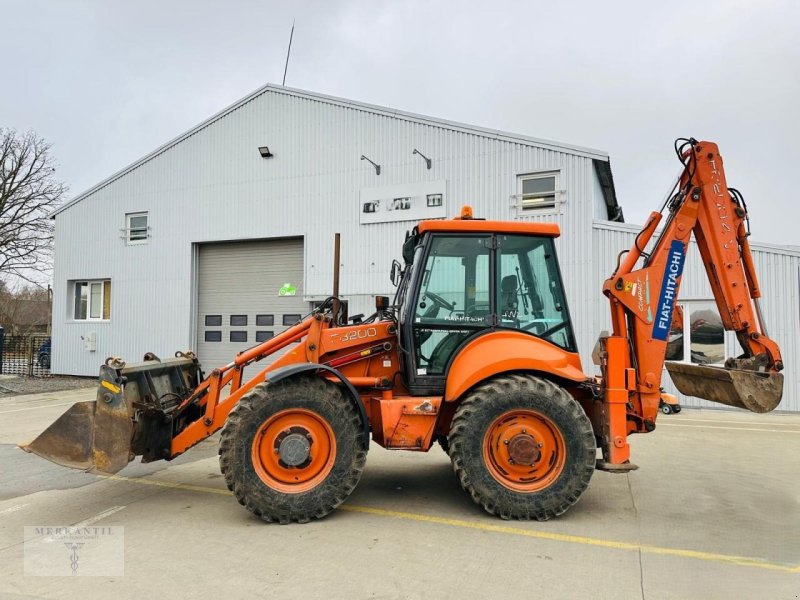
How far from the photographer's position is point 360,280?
1398 cm

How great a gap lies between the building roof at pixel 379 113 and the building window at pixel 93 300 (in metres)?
2.73

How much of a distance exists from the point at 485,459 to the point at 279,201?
11793 millimetres

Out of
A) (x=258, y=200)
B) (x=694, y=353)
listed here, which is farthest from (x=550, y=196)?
(x=258, y=200)

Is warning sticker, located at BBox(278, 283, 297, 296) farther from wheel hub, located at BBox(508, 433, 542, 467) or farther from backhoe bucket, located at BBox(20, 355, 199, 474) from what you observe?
wheel hub, located at BBox(508, 433, 542, 467)

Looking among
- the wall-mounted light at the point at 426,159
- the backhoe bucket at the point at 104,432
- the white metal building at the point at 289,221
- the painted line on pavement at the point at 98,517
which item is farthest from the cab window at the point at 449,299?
the wall-mounted light at the point at 426,159

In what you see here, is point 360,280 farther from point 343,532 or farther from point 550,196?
point 343,532

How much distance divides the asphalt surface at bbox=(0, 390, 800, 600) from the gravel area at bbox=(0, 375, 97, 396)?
8.74 metres

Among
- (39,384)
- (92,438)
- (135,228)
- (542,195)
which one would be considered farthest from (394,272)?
(39,384)

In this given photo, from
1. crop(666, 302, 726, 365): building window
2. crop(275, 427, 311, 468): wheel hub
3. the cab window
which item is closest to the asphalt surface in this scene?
crop(275, 427, 311, 468): wheel hub

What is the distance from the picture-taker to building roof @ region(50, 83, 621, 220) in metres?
12.2

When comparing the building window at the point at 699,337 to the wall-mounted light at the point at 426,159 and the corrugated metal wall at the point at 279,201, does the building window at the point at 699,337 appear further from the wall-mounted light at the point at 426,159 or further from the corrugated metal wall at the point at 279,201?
the wall-mounted light at the point at 426,159

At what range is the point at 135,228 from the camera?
17.0m

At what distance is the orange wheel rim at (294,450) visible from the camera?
15.4 ft

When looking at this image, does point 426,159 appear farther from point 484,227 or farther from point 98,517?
point 98,517
